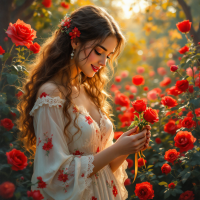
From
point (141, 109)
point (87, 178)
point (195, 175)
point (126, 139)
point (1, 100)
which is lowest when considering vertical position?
point (195, 175)

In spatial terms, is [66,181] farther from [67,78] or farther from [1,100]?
[1,100]

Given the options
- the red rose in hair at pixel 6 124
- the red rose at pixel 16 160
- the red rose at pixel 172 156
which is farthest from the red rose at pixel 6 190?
the red rose at pixel 172 156

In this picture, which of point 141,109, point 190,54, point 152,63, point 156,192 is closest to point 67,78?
point 141,109

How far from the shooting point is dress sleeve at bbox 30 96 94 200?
4.50 ft

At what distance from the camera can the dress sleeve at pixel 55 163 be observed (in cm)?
137

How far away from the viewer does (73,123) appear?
150 centimetres

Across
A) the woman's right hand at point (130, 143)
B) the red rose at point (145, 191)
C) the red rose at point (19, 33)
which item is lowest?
the red rose at point (145, 191)

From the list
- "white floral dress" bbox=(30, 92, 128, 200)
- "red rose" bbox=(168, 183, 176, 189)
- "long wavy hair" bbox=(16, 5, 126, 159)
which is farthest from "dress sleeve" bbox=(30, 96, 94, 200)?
"red rose" bbox=(168, 183, 176, 189)

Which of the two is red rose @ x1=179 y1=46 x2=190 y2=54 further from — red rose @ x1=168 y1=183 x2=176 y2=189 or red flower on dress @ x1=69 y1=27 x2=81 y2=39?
red rose @ x1=168 y1=183 x2=176 y2=189

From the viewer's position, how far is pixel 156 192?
2.32 m

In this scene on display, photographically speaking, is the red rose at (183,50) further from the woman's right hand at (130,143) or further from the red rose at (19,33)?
the red rose at (19,33)

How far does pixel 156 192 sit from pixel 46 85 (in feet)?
5.51

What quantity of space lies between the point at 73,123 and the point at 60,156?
0.79ft

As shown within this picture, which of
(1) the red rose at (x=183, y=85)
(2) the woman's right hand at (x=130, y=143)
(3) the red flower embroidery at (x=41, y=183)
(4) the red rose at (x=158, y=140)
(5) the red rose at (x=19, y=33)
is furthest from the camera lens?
(4) the red rose at (x=158, y=140)
